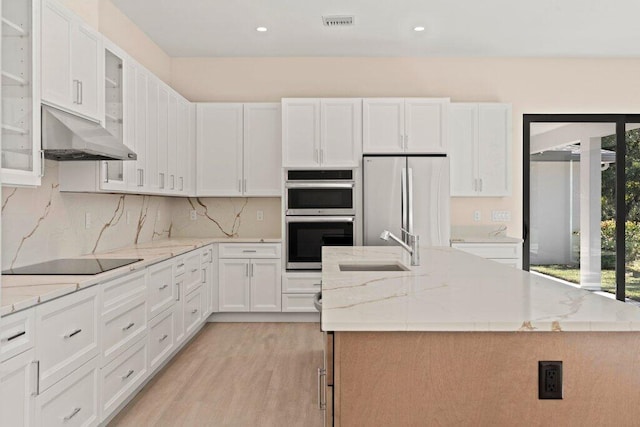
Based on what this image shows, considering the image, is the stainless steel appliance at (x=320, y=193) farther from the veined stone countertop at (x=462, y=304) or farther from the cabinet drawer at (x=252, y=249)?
the veined stone countertop at (x=462, y=304)

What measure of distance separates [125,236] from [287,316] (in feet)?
5.89

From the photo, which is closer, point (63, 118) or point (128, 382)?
point (63, 118)

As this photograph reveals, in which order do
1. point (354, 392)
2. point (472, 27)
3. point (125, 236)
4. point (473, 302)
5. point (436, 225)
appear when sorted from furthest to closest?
point (436, 225) → point (472, 27) → point (125, 236) → point (473, 302) → point (354, 392)

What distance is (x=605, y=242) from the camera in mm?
5387

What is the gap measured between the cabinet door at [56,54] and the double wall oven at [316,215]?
2564 millimetres

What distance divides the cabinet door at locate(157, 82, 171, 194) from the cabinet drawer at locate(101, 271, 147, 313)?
4.71 ft

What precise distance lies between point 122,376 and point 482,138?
4.01m

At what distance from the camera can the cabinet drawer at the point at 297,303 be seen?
16.1 ft

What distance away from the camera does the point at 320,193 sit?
4934 millimetres

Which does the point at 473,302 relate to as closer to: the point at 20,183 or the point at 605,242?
the point at 20,183

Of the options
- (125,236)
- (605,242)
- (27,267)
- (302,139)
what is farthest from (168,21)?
(605,242)

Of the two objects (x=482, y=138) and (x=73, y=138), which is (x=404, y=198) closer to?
(x=482, y=138)

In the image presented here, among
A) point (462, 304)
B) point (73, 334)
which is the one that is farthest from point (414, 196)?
point (73, 334)

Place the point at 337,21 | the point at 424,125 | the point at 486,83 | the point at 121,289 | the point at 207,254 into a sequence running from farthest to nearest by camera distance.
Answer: the point at 486,83 < the point at 424,125 < the point at 207,254 < the point at 337,21 < the point at 121,289
